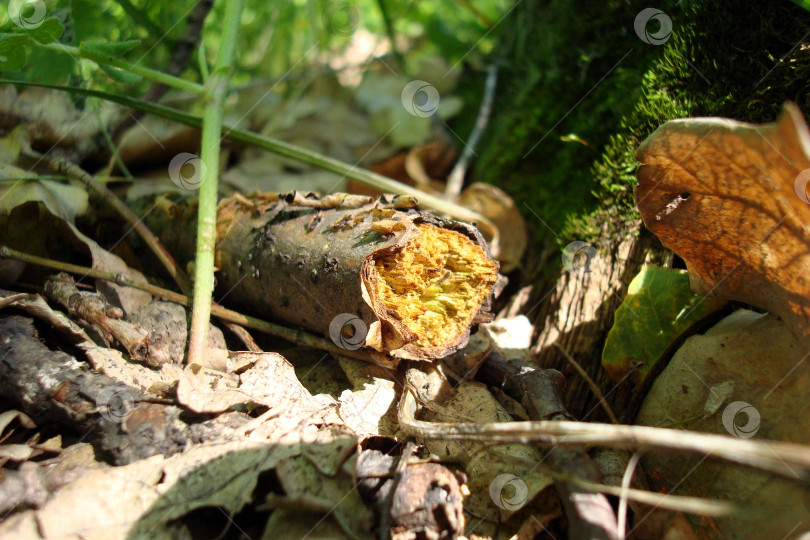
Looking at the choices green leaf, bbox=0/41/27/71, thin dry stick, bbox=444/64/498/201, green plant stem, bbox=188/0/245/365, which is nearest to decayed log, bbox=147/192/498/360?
green plant stem, bbox=188/0/245/365

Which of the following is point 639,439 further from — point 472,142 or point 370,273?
point 472,142

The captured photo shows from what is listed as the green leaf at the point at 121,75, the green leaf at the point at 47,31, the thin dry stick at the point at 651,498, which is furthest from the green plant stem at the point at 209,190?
the thin dry stick at the point at 651,498

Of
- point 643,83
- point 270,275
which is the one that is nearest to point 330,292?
point 270,275

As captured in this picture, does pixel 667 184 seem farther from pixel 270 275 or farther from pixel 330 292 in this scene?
pixel 270 275

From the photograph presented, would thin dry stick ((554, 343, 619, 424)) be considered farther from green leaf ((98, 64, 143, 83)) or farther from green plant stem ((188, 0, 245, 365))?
green leaf ((98, 64, 143, 83))

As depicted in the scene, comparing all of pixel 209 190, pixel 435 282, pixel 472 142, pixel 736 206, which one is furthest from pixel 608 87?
pixel 209 190

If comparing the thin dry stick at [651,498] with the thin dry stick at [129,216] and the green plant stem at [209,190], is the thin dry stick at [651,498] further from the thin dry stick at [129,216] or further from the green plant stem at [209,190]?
the thin dry stick at [129,216]
